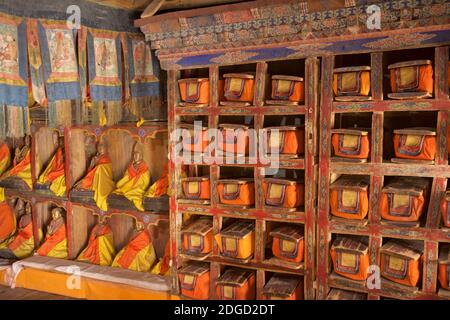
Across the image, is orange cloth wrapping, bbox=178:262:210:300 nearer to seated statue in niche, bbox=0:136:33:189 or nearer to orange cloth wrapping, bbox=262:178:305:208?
orange cloth wrapping, bbox=262:178:305:208

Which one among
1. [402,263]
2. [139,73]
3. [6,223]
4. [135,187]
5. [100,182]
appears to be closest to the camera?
[402,263]

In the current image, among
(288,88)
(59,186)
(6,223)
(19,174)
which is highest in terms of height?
(288,88)

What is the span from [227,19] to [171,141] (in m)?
1.08

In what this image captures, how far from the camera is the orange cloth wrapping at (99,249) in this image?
4.60 m

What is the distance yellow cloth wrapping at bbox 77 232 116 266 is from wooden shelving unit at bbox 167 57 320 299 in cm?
115

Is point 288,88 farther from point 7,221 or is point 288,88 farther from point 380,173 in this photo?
point 7,221

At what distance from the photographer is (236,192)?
3506 millimetres

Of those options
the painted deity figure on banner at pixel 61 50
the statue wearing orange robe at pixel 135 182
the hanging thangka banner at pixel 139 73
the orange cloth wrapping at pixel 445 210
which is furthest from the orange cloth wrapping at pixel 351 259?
the painted deity figure on banner at pixel 61 50

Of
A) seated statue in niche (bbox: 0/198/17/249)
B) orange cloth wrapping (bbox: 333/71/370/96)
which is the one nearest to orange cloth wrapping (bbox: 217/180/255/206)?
orange cloth wrapping (bbox: 333/71/370/96)

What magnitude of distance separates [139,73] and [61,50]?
0.83 meters

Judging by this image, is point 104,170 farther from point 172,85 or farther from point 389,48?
point 389,48

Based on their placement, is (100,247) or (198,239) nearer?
(198,239)

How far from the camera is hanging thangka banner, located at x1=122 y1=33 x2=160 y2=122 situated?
148 inches

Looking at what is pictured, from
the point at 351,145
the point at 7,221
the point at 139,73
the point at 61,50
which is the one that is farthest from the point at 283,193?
the point at 7,221
